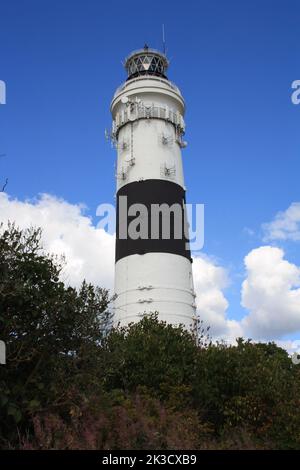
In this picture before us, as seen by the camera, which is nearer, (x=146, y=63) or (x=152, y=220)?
(x=152, y=220)

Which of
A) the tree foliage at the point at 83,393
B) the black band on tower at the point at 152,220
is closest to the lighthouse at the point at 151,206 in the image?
the black band on tower at the point at 152,220

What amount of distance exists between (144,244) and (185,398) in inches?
577

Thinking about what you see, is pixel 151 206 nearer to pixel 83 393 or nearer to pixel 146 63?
pixel 146 63

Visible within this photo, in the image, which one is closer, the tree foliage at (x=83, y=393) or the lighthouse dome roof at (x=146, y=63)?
the tree foliage at (x=83, y=393)

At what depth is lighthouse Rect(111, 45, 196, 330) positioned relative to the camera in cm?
3391

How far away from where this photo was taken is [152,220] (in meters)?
35.1

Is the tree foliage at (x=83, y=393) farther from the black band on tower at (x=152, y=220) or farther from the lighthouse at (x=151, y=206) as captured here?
the black band on tower at (x=152, y=220)

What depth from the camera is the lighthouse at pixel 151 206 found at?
3391 centimetres

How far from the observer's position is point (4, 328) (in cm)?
1444

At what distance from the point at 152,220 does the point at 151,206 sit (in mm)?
1050

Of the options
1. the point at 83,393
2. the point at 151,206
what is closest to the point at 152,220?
the point at 151,206
